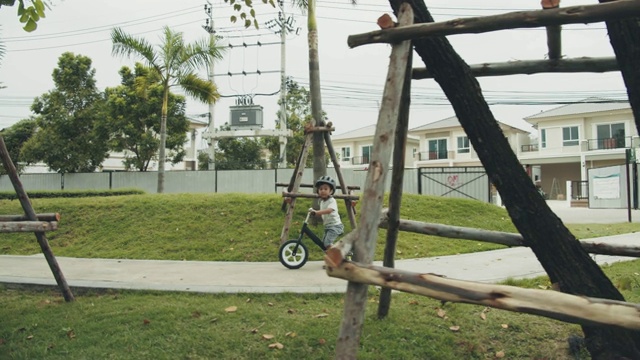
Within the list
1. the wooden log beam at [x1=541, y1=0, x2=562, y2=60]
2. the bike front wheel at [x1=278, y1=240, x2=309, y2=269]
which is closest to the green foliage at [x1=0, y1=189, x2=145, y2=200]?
the bike front wheel at [x1=278, y1=240, x2=309, y2=269]

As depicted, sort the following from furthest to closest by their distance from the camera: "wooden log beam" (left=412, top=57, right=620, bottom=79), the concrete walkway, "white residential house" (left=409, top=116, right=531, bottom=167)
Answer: "white residential house" (left=409, top=116, right=531, bottom=167), the concrete walkway, "wooden log beam" (left=412, top=57, right=620, bottom=79)

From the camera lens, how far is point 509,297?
2199mm

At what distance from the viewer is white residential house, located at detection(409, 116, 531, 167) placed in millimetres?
43406

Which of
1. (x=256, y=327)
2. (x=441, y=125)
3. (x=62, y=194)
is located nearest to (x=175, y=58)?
(x=62, y=194)

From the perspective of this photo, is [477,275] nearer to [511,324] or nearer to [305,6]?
[511,324]

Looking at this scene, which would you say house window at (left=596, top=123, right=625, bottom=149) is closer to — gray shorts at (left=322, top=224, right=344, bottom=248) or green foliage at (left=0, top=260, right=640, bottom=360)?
gray shorts at (left=322, top=224, right=344, bottom=248)

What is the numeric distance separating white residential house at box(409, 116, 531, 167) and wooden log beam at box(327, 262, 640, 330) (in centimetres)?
4206

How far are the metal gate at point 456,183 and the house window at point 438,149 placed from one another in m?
26.1

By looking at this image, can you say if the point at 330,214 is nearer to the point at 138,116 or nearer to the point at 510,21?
the point at 510,21

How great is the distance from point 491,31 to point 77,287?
16.8 feet

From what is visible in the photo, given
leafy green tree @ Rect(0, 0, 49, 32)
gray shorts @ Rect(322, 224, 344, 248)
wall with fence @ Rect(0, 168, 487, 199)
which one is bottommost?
gray shorts @ Rect(322, 224, 344, 248)

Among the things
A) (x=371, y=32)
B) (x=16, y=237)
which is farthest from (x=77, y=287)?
(x=16, y=237)

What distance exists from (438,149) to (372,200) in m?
43.8

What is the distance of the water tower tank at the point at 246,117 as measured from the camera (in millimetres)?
27891
